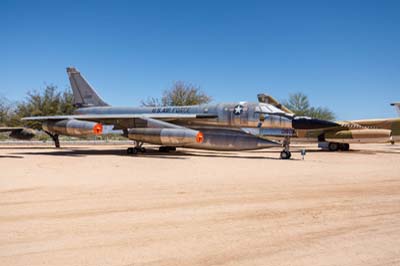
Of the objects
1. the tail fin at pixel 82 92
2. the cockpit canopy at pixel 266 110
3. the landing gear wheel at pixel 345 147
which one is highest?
the tail fin at pixel 82 92

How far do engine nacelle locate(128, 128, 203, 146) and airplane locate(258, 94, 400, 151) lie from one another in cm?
777

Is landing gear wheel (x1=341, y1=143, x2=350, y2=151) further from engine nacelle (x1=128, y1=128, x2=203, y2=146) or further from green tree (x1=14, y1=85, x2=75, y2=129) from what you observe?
green tree (x1=14, y1=85, x2=75, y2=129)

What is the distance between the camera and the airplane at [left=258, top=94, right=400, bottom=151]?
23109 mm

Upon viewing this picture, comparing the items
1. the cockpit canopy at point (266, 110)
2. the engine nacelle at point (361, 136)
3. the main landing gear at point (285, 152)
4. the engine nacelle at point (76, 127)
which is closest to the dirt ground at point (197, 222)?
the main landing gear at point (285, 152)

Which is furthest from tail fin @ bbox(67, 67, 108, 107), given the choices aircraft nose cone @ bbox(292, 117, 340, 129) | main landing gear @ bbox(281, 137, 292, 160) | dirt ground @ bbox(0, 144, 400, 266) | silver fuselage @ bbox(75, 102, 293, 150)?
dirt ground @ bbox(0, 144, 400, 266)

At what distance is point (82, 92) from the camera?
84.6 ft

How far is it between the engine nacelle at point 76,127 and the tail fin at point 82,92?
490cm

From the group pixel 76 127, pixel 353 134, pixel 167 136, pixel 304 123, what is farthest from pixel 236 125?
pixel 353 134

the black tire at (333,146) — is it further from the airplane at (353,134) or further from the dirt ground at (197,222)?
the dirt ground at (197,222)

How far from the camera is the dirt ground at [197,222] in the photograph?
4.07 m

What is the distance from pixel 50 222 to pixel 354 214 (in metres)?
4.44

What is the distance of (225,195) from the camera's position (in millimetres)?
7461

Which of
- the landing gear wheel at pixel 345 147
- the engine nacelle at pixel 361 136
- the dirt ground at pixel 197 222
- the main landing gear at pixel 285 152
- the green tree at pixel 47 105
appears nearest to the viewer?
the dirt ground at pixel 197 222

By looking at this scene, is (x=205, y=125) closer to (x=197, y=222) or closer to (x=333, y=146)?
(x=333, y=146)
